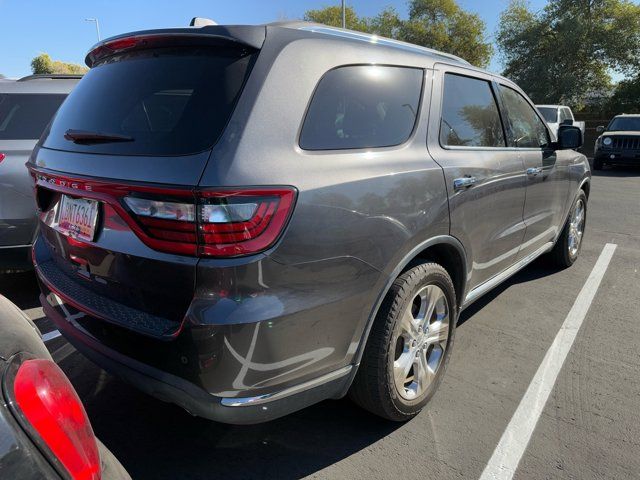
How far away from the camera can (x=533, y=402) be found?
9.12 feet

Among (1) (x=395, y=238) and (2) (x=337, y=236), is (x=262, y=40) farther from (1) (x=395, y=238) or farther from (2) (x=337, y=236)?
(1) (x=395, y=238)

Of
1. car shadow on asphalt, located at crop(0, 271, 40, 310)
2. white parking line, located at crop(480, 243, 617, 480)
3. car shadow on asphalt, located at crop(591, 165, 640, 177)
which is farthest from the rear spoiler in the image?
car shadow on asphalt, located at crop(591, 165, 640, 177)

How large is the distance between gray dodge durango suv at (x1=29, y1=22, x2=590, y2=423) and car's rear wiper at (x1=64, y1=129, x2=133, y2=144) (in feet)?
0.04

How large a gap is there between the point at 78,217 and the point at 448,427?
205 centimetres

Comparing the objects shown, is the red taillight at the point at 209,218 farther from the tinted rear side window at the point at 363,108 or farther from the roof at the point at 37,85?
the roof at the point at 37,85

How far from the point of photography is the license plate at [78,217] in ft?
6.64

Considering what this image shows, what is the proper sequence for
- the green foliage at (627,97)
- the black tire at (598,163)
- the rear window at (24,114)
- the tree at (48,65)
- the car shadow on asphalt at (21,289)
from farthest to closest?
the tree at (48,65), the green foliage at (627,97), the black tire at (598,163), the car shadow on asphalt at (21,289), the rear window at (24,114)

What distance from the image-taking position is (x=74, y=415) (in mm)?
1121

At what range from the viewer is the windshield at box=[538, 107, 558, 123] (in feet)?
53.2

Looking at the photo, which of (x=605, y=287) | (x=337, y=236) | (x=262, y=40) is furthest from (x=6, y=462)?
(x=605, y=287)

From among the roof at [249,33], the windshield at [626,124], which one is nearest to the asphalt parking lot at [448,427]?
the roof at [249,33]

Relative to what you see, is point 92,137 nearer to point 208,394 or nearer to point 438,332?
point 208,394

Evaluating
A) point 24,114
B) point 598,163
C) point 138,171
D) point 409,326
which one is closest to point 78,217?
point 138,171

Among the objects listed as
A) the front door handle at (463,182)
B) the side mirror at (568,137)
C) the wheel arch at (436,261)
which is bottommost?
the wheel arch at (436,261)
